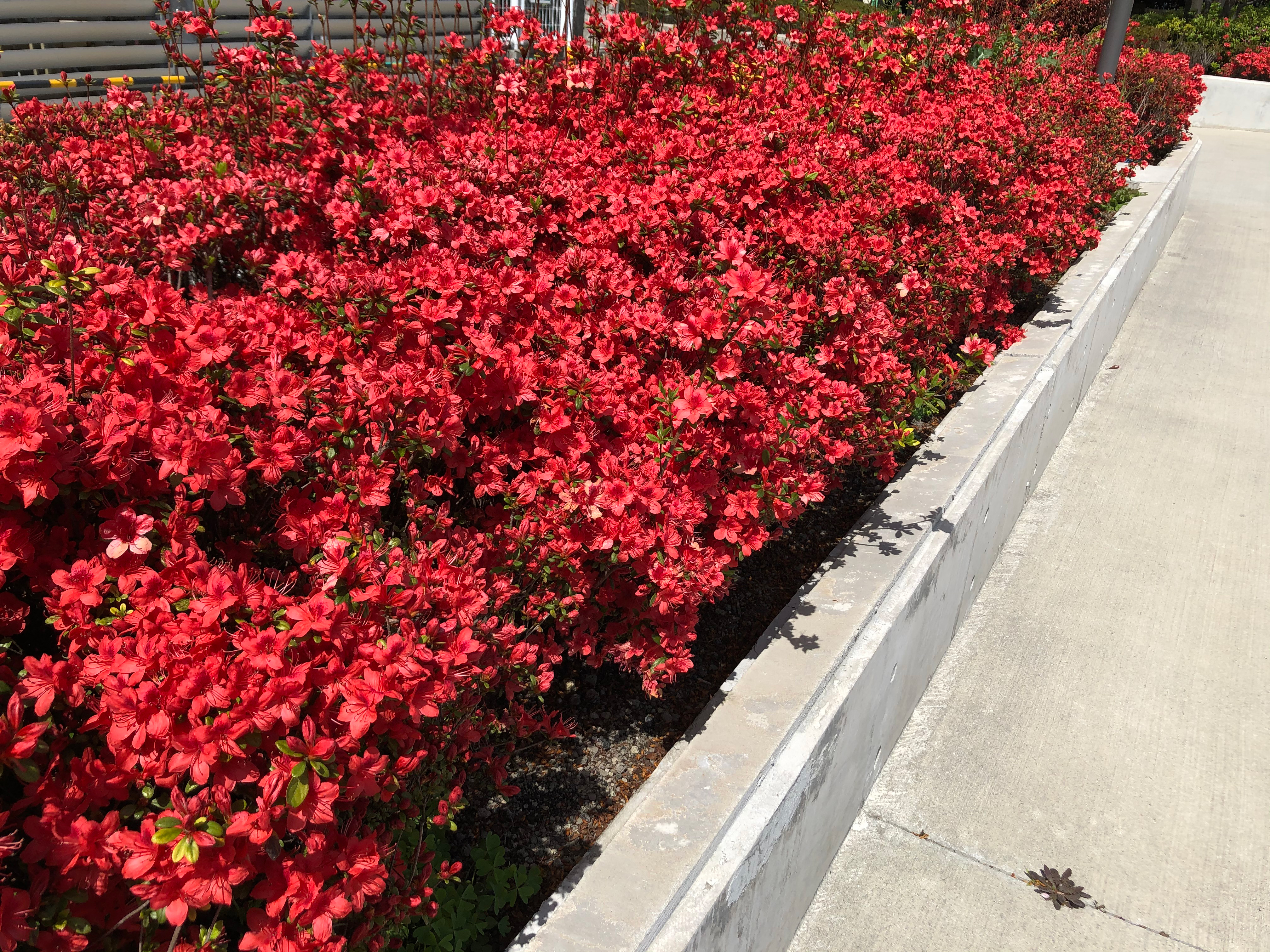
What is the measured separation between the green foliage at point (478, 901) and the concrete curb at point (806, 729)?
0.77 feet

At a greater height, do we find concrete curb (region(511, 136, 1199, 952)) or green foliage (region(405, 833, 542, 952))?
concrete curb (region(511, 136, 1199, 952))

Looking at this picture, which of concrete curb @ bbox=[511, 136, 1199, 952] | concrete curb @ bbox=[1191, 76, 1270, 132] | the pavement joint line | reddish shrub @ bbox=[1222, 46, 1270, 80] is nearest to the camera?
concrete curb @ bbox=[511, 136, 1199, 952]

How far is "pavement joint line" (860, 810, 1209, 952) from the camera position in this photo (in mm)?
2652

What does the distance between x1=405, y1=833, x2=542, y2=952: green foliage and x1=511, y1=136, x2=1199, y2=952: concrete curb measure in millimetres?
235

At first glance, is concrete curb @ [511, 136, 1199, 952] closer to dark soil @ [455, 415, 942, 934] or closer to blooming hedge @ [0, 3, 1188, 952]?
blooming hedge @ [0, 3, 1188, 952]

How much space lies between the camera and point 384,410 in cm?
190

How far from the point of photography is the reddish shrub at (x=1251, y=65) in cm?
1702

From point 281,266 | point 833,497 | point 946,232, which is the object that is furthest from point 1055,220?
point 281,266

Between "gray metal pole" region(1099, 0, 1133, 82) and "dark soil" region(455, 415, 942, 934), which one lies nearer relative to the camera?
"dark soil" region(455, 415, 942, 934)

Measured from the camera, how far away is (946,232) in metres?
4.22

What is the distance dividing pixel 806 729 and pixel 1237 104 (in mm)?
18371

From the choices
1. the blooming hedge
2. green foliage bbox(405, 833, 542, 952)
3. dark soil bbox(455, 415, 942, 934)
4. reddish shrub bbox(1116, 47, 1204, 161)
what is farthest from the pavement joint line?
reddish shrub bbox(1116, 47, 1204, 161)

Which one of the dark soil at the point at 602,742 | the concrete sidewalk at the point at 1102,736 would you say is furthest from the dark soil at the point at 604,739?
the concrete sidewalk at the point at 1102,736

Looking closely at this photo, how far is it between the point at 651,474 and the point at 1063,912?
5.81 feet
